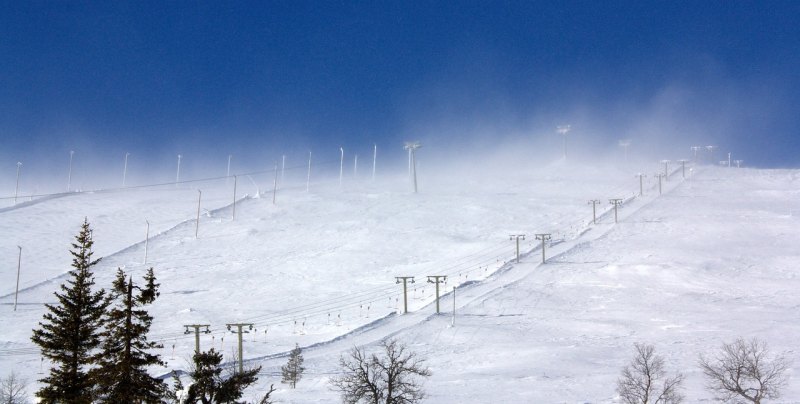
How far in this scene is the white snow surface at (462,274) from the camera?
47.0m

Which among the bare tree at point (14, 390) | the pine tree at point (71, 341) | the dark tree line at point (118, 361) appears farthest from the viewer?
the bare tree at point (14, 390)

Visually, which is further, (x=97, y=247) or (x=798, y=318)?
(x=97, y=247)

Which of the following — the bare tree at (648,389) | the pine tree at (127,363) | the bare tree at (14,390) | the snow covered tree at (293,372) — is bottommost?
the bare tree at (14,390)

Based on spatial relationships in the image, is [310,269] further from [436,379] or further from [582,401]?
[582,401]

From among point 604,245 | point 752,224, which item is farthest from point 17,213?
point 752,224

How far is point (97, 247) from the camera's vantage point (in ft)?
314

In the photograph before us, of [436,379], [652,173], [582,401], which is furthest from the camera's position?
[652,173]

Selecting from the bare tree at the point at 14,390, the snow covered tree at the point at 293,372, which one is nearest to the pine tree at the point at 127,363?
the bare tree at the point at 14,390

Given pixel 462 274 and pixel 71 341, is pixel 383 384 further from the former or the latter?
pixel 462 274

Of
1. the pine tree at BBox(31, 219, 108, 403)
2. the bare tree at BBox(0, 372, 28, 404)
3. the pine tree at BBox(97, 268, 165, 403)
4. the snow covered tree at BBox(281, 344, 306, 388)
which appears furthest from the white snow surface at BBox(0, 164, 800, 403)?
the pine tree at BBox(97, 268, 165, 403)

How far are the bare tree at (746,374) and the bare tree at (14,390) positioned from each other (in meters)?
33.3

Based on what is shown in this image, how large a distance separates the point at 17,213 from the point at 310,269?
61.2 metres

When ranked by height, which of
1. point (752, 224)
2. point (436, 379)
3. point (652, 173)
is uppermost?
point (652, 173)

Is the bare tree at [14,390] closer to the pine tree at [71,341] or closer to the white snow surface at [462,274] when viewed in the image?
the white snow surface at [462,274]
